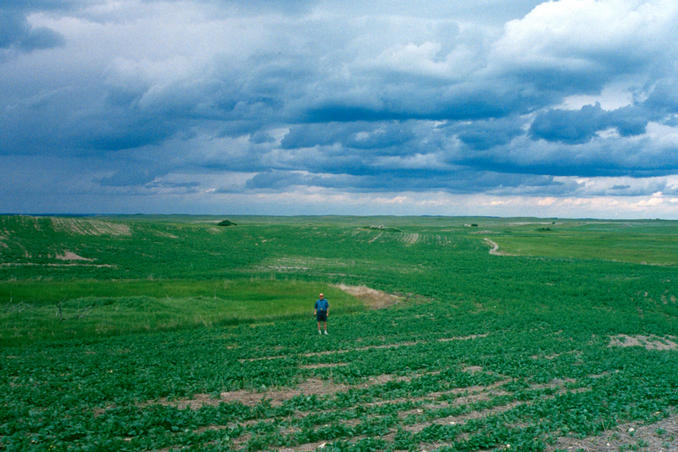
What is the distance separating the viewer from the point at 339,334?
28.3 m

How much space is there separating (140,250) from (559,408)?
76.7m

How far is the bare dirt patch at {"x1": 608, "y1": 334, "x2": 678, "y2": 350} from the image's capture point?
89.2ft

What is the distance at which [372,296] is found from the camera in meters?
44.4

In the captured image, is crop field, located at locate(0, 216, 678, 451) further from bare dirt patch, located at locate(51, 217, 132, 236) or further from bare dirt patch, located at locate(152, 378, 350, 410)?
bare dirt patch, located at locate(51, 217, 132, 236)

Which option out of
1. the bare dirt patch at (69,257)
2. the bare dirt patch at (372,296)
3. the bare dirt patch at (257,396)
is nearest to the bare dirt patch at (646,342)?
the bare dirt patch at (372,296)

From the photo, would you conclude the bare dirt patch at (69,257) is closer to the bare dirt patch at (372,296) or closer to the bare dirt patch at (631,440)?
the bare dirt patch at (372,296)

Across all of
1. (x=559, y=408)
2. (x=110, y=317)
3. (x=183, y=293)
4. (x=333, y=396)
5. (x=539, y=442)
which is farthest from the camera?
(x=183, y=293)

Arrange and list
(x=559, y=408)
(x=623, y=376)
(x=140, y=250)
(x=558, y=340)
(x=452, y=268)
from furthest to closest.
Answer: (x=140, y=250) → (x=452, y=268) → (x=558, y=340) → (x=623, y=376) → (x=559, y=408)

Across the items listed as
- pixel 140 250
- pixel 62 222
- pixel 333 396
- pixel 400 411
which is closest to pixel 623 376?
pixel 400 411

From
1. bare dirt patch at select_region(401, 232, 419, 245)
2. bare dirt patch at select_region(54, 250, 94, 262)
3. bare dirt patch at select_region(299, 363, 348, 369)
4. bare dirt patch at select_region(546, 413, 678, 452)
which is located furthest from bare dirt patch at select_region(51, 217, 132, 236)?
bare dirt patch at select_region(546, 413, 678, 452)

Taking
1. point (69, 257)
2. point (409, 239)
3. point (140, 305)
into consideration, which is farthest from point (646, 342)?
point (409, 239)

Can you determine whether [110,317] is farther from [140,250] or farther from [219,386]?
[140,250]

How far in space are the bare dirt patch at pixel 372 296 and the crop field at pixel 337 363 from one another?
42 cm

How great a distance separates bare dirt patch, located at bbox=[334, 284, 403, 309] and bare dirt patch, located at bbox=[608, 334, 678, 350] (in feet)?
58.8
